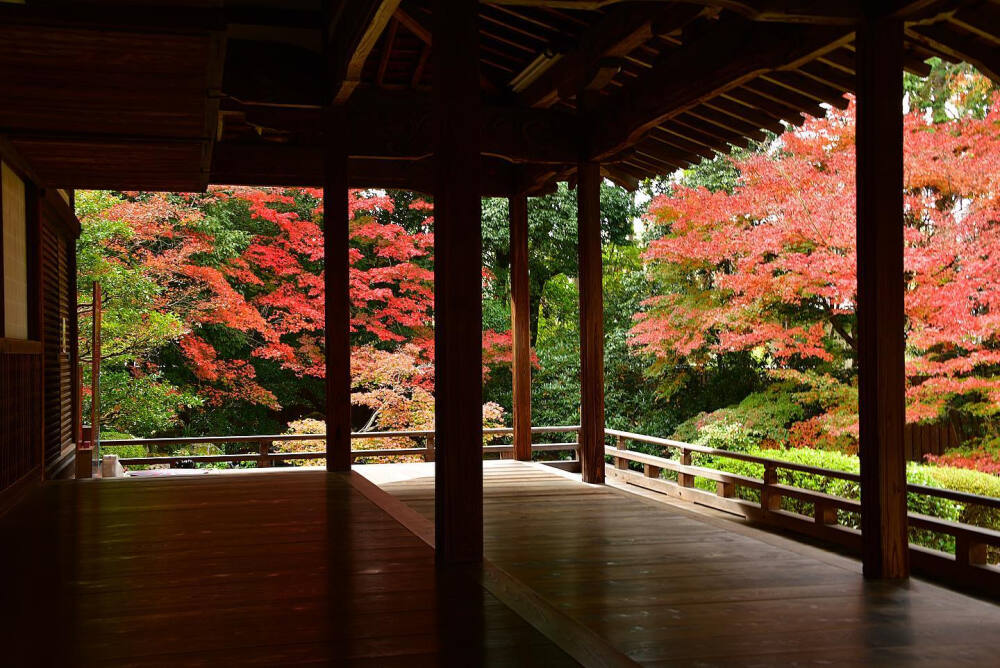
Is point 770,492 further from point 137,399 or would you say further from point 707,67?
point 137,399

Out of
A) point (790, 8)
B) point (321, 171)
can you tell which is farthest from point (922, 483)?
point (321, 171)

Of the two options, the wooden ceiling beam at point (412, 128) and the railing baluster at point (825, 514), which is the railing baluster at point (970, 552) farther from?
the wooden ceiling beam at point (412, 128)

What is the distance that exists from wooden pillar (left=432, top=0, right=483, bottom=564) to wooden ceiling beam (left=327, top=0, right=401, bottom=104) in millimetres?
488

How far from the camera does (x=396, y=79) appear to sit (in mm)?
7359

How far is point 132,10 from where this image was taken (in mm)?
3191

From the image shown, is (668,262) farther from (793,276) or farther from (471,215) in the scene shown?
(471,215)

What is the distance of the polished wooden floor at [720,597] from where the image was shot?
305cm

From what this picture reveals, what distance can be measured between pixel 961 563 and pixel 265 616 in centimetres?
352

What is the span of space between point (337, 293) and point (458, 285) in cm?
349

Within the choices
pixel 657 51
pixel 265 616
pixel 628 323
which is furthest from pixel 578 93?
pixel 628 323

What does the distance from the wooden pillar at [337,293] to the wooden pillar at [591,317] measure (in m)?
1.91

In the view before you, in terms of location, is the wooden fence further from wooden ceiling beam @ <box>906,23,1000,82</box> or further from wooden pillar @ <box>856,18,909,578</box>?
wooden ceiling beam @ <box>906,23,1000,82</box>

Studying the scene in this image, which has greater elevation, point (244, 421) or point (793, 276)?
point (793, 276)

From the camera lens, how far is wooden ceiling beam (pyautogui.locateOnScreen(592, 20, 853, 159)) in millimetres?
4668
